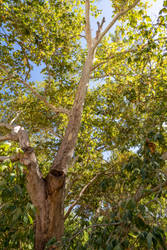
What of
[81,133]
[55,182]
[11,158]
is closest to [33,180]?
[55,182]

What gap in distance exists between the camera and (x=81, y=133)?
6289 mm

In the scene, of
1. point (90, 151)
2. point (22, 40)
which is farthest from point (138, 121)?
point (22, 40)

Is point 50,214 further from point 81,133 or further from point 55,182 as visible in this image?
point 81,133

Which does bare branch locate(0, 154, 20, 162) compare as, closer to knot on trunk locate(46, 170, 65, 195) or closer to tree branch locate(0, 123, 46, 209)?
tree branch locate(0, 123, 46, 209)

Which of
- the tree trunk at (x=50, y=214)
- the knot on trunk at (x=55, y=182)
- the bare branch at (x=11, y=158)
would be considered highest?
the bare branch at (x=11, y=158)

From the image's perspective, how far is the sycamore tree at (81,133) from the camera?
216cm

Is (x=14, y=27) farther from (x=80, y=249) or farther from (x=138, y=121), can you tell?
(x=80, y=249)

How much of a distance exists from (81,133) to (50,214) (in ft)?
11.9

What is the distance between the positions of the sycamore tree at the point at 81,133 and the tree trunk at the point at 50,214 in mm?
15

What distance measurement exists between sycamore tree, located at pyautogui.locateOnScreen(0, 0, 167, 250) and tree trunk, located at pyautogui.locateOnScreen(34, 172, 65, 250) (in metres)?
0.02

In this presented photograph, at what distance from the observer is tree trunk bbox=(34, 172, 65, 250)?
2.83 metres

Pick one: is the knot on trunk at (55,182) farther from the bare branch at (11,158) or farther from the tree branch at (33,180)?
the bare branch at (11,158)

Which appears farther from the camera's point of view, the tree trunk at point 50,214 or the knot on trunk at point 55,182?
the knot on trunk at point 55,182

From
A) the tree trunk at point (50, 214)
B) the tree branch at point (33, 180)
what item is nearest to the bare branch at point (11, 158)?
the tree branch at point (33, 180)
